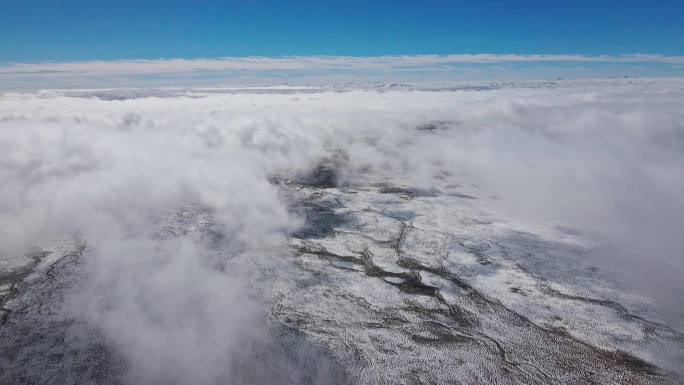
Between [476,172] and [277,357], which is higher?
[277,357]

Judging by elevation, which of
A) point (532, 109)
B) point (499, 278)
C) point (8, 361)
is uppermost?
point (8, 361)

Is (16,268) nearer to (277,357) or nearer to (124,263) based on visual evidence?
(124,263)

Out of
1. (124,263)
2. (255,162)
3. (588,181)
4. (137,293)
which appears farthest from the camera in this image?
(255,162)

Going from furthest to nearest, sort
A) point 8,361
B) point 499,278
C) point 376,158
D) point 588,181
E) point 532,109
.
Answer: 1. point 532,109
2. point 376,158
3. point 588,181
4. point 499,278
5. point 8,361

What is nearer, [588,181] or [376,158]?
[588,181]

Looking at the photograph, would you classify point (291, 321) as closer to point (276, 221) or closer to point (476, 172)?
point (276, 221)

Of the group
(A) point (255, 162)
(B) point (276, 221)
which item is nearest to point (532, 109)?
(A) point (255, 162)
